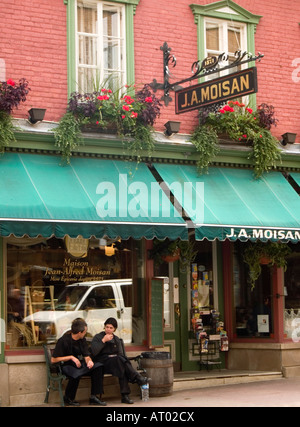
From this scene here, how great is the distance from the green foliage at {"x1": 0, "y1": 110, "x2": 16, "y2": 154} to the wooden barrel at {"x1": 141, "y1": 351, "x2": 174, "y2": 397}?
4.06 m

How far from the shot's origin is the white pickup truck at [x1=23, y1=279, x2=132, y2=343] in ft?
38.8

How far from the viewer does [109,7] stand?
43.1ft

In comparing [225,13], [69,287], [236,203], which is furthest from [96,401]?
[225,13]

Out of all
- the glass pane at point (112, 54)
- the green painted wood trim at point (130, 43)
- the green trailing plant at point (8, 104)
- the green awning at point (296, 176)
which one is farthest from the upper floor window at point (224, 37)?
the green trailing plant at point (8, 104)

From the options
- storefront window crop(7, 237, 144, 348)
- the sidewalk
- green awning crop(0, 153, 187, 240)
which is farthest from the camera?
storefront window crop(7, 237, 144, 348)

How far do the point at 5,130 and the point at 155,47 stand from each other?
3.54 metres

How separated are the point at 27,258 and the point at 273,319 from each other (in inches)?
197

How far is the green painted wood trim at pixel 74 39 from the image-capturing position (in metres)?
12.4

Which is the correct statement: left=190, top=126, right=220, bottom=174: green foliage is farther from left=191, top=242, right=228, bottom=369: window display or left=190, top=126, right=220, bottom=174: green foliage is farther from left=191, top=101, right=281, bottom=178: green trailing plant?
left=191, top=242, right=228, bottom=369: window display

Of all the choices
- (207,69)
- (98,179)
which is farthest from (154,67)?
(98,179)

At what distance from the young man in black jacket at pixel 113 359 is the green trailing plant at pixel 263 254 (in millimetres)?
3611

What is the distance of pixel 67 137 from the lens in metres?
11.7

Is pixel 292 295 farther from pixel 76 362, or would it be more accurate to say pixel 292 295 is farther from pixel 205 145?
pixel 76 362

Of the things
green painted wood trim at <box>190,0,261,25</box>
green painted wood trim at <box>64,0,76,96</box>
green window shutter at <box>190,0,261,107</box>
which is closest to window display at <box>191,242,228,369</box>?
green window shutter at <box>190,0,261,107</box>
